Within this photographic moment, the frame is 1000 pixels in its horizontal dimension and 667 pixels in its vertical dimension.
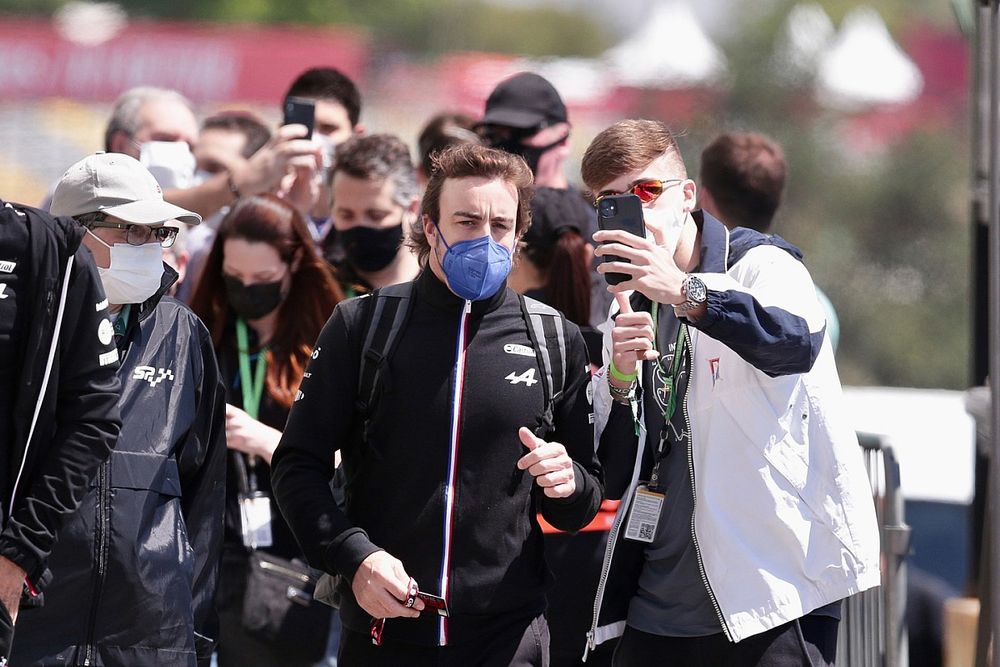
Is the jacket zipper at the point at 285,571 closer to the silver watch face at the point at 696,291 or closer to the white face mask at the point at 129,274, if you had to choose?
the white face mask at the point at 129,274

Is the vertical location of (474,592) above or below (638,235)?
below

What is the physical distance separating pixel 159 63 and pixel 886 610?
2167 centimetres

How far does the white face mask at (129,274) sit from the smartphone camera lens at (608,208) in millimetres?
1217

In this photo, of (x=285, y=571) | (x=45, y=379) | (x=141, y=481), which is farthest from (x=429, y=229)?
(x=285, y=571)

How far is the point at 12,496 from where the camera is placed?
345cm

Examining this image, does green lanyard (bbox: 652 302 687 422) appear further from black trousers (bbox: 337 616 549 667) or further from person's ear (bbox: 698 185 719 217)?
person's ear (bbox: 698 185 719 217)

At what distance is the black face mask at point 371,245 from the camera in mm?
5543

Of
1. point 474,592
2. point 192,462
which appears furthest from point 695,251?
point 192,462

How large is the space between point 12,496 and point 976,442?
3929 millimetres

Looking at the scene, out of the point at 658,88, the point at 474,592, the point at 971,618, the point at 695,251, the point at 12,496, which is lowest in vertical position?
the point at 971,618

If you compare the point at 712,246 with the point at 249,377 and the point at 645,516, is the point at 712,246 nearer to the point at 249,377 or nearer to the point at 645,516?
the point at 645,516

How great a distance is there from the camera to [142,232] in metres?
4.07

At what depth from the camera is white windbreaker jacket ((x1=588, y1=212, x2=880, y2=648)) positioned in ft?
12.4

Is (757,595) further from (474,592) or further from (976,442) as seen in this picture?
(976,442)
